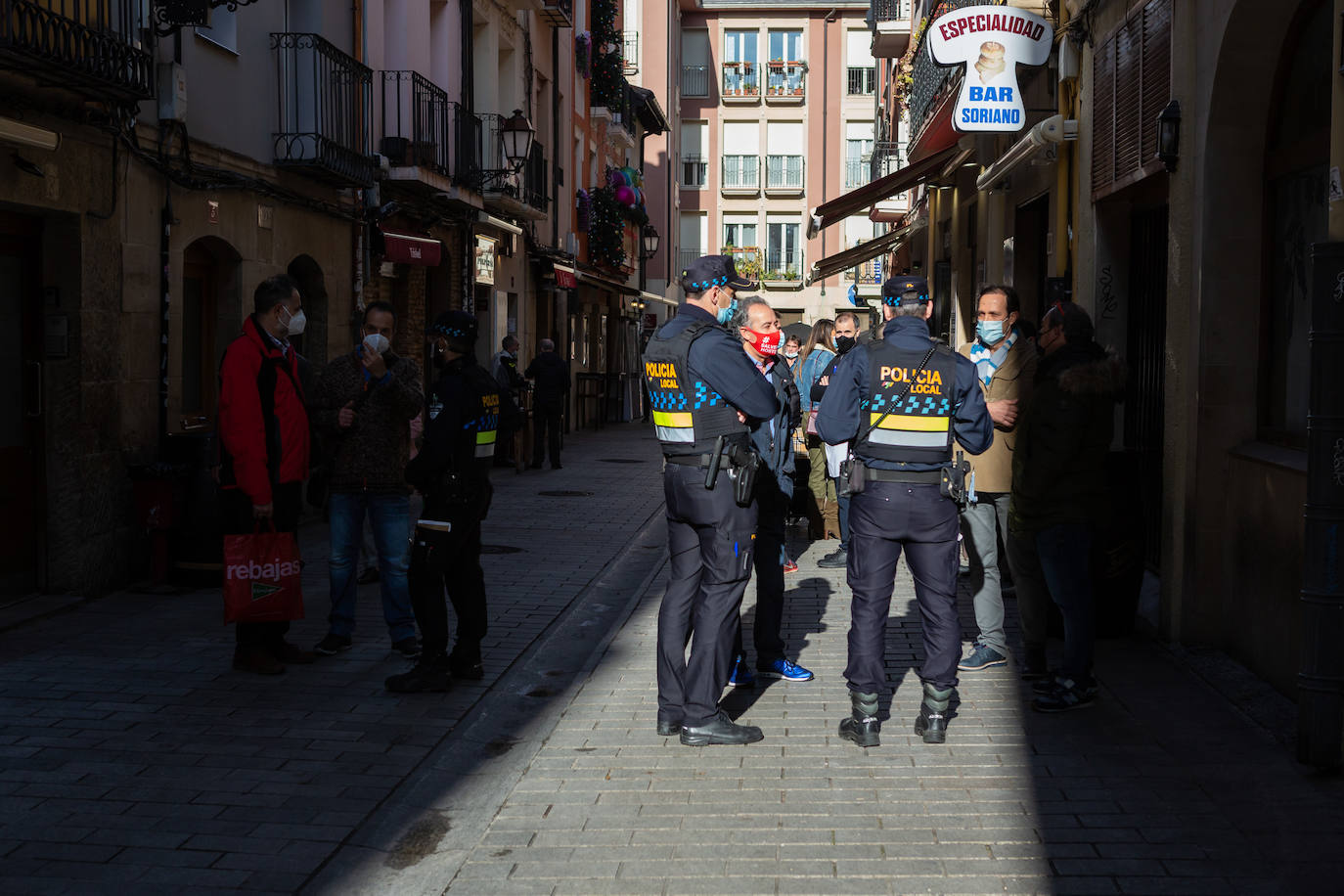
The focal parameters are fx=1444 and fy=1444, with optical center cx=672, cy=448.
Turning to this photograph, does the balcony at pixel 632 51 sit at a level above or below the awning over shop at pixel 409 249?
above

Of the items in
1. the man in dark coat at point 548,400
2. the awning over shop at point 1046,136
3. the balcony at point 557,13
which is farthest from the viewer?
the balcony at point 557,13

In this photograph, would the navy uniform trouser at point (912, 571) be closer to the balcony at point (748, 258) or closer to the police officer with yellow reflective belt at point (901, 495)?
the police officer with yellow reflective belt at point (901, 495)

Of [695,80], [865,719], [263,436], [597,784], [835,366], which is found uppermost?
[695,80]

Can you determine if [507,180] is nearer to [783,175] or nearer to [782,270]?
[782,270]

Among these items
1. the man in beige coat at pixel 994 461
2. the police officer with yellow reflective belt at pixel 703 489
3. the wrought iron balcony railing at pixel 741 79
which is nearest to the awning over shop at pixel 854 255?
the man in beige coat at pixel 994 461

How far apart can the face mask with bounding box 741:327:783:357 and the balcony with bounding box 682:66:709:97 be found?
49617mm

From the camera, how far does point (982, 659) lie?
740 cm

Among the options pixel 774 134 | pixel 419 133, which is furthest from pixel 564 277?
pixel 774 134

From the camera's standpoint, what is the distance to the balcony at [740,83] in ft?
180

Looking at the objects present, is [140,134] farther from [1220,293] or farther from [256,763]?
[1220,293]

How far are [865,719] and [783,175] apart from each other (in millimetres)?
50400

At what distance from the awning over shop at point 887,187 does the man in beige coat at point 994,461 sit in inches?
386

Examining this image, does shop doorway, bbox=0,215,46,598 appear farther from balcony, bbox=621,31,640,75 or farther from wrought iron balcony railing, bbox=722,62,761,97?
wrought iron balcony railing, bbox=722,62,761,97

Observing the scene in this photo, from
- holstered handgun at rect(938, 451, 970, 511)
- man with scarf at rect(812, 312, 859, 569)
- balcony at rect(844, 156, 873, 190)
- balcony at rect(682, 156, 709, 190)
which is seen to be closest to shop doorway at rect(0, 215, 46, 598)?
man with scarf at rect(812, 312, 859, 569)
